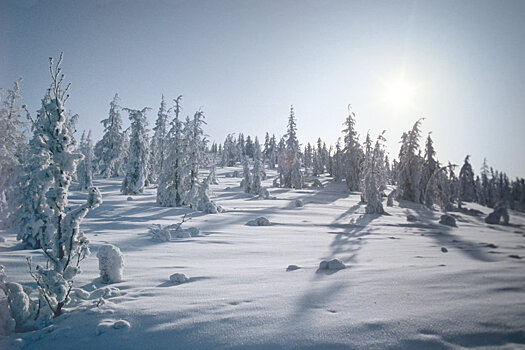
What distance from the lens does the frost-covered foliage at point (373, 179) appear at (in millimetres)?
20078

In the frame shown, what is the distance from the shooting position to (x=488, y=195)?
3.44m

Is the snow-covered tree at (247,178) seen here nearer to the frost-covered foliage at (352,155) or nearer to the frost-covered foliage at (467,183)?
the frost-covered foliage at (352,155)

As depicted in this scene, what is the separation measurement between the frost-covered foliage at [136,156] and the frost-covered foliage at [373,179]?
24.4 meters

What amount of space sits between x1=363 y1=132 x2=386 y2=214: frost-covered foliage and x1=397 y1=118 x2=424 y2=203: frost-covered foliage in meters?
9.56

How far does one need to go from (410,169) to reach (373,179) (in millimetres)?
12151

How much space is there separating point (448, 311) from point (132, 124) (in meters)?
34.5

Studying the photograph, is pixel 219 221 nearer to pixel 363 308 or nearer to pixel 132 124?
pixel 363 308

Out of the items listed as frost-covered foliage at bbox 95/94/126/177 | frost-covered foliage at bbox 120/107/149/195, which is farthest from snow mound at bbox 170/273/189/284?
frost-covered foliage at bbox 95/94/126/177

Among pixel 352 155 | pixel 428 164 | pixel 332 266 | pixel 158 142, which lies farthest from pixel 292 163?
pixel 332 266

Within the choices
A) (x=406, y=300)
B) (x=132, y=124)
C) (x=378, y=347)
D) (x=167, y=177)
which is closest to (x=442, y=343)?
(x=378, y=347)

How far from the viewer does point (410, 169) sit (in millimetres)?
29859

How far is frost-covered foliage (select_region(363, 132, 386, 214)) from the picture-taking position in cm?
2008

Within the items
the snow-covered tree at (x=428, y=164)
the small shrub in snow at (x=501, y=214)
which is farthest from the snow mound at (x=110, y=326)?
the snow-covered tree at (x=428, y=164)

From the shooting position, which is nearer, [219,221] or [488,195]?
[488,195]
